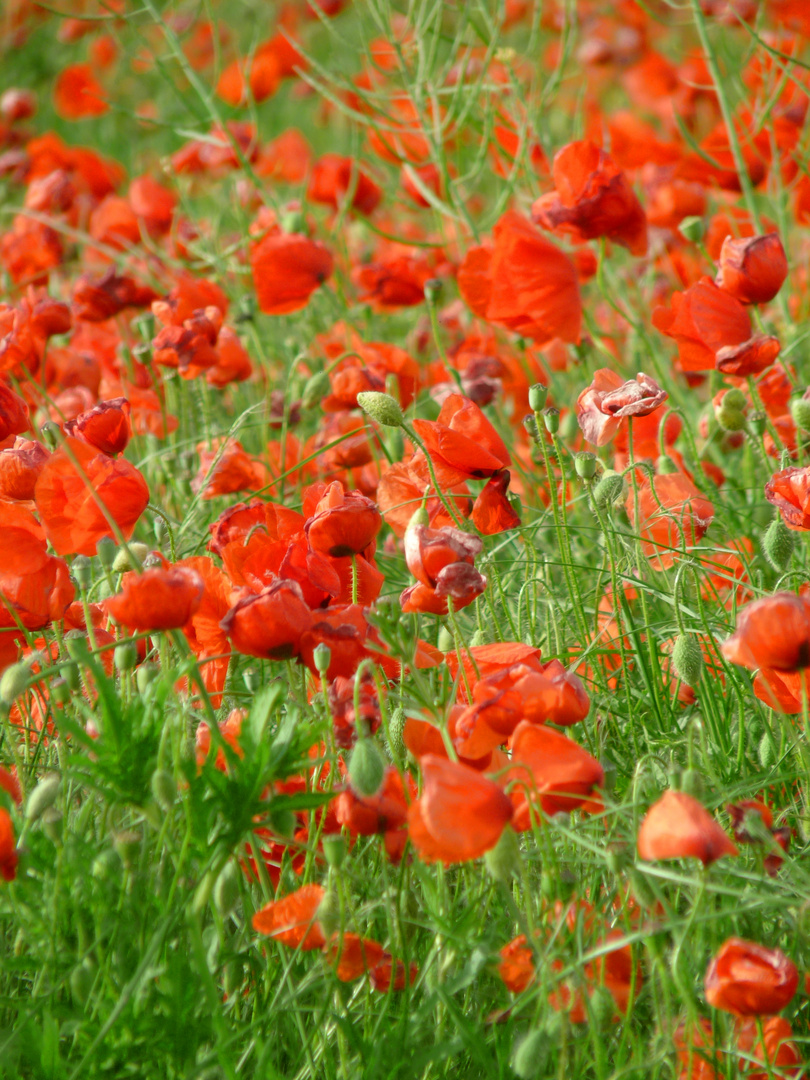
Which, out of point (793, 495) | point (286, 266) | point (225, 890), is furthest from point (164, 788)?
point (286, 266)

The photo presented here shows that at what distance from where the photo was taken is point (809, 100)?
91.3 inches

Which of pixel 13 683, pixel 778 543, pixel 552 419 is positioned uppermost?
pixel 13 683

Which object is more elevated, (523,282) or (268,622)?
(268,622)

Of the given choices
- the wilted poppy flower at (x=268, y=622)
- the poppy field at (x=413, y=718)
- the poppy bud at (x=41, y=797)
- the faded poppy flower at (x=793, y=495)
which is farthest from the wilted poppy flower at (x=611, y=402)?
the poppy bud at (x=41, y=797)

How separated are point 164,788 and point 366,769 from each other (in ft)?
0.46

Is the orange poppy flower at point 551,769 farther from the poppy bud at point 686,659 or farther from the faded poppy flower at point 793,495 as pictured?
the faded poppy flower at point 793,495

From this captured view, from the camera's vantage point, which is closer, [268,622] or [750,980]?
[750,980]

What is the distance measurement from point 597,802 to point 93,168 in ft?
9.27

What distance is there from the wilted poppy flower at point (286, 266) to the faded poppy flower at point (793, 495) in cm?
111

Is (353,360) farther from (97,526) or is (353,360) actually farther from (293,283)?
(97,526)

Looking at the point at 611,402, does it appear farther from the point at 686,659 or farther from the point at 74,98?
the point at 74,98

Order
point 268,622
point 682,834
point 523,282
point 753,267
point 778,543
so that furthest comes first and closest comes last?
point 523,282
point 753,267
point 778,543
point 268,622
point 682,834

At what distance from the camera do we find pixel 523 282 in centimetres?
158

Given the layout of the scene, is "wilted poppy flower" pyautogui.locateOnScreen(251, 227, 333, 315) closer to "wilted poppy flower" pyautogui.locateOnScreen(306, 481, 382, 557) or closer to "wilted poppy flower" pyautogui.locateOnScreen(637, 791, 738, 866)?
"wilted poppy flower" pyautogui.locateOnScreen(306, 481, 382, 557)
